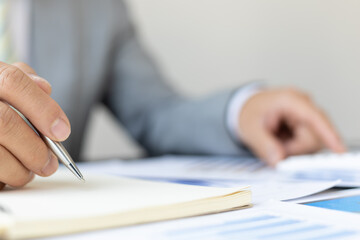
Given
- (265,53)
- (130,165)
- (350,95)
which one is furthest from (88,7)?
(350,95)

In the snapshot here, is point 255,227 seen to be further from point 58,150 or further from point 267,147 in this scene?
point 267,147

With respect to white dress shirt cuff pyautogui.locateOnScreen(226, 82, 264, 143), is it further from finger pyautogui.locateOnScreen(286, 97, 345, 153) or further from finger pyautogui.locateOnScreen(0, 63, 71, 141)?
finger pyautogui.locateOnScreen(0, 63, 71, 141)

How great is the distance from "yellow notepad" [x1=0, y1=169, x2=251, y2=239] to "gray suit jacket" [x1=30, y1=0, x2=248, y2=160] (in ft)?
1.65

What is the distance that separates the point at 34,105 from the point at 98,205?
11cm

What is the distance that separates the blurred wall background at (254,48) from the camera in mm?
1633

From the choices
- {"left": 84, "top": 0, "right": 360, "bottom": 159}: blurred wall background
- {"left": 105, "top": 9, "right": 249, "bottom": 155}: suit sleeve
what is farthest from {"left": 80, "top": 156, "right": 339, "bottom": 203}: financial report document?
{"left": 84, "top": 0, "right": 360, "bottom": 159}: blurred wall background

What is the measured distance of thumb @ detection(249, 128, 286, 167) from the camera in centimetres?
65

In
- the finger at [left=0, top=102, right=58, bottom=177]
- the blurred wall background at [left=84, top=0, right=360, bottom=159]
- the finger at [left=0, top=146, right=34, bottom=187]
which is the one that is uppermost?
the blurred wall background at [left=84, top=0, right=360, bottom=159]

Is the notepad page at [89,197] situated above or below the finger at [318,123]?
below

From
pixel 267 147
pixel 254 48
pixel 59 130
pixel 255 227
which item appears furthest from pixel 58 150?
A: pixel 254 48

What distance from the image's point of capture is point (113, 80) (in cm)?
118

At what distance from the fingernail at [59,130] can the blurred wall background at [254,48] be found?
123cm

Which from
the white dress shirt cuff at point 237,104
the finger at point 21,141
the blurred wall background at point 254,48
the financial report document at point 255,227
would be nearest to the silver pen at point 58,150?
the finger at point 21,141

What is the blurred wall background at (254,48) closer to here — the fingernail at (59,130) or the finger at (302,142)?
the finger at (302,142)
